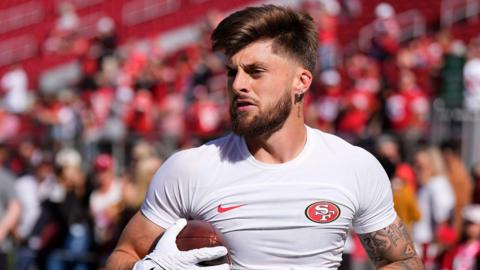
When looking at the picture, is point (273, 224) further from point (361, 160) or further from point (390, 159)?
point (390, 159)

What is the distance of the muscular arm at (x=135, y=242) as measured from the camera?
13.5 feet

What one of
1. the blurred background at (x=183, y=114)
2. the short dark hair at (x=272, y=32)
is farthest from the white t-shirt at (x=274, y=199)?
the blurred background at (x=183, y=114)

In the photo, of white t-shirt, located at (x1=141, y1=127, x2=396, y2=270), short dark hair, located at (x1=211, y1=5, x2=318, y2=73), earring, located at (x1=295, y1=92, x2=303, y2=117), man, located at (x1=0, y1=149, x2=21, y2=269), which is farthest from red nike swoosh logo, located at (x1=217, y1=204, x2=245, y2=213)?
man, located at (x1=0, y1=149, x2=21, y2=269)

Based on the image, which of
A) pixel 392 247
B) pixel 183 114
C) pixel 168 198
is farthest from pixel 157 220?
pixel 183 114

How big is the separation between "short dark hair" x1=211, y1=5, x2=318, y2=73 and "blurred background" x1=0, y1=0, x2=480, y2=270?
157 inches

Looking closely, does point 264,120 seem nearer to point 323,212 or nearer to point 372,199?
point 323,212

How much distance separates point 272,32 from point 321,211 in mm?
721

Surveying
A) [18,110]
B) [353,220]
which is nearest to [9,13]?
[18,110]

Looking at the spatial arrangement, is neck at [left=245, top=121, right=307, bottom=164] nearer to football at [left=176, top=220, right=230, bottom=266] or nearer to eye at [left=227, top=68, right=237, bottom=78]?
eye at [left=227, top=68, right=237, bottom=78]

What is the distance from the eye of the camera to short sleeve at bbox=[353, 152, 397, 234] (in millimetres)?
4133

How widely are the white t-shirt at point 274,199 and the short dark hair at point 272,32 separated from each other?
391 mm

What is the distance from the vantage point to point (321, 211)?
159 inches

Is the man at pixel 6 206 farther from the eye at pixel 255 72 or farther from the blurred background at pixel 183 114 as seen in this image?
the eye at pixel 255 72

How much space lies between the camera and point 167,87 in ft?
48.6
